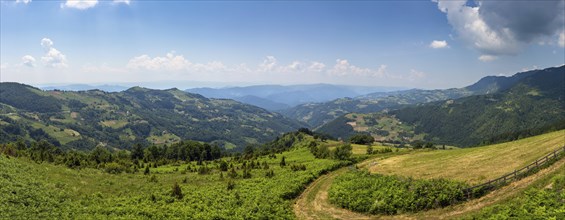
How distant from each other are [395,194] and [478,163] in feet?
60.5

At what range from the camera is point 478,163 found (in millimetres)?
56000

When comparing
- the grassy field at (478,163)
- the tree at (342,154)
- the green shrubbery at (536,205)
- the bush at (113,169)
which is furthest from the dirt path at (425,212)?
the bush at (113,169)

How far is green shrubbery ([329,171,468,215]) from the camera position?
146 feet

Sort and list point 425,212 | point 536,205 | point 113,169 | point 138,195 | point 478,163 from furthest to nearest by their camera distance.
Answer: point 113,169, point 478,163, point 138,195, point 425,212, point 536,205

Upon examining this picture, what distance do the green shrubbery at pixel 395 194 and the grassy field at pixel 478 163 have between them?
4824mm

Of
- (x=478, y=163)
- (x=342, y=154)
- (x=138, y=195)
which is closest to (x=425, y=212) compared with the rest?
(x=478, y=163)

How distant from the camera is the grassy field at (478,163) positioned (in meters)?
49.8

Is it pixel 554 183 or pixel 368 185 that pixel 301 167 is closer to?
pixel 368 185

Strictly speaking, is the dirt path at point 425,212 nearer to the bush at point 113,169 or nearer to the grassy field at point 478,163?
the grassy field at point 478,163

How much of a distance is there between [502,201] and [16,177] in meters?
68.5

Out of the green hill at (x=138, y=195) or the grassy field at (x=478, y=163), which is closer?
the green hill at (x=138, y=195)

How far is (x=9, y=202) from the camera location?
42.4m

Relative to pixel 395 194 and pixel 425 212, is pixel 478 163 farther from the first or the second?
pixel 425 212

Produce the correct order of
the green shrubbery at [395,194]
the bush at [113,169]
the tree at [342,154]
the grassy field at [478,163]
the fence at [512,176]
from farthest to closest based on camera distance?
the tree at [342,154], the bush at [113,169], the grassy field at [478,163], the green shrubbery at [395,194], the fence at [512,176]
